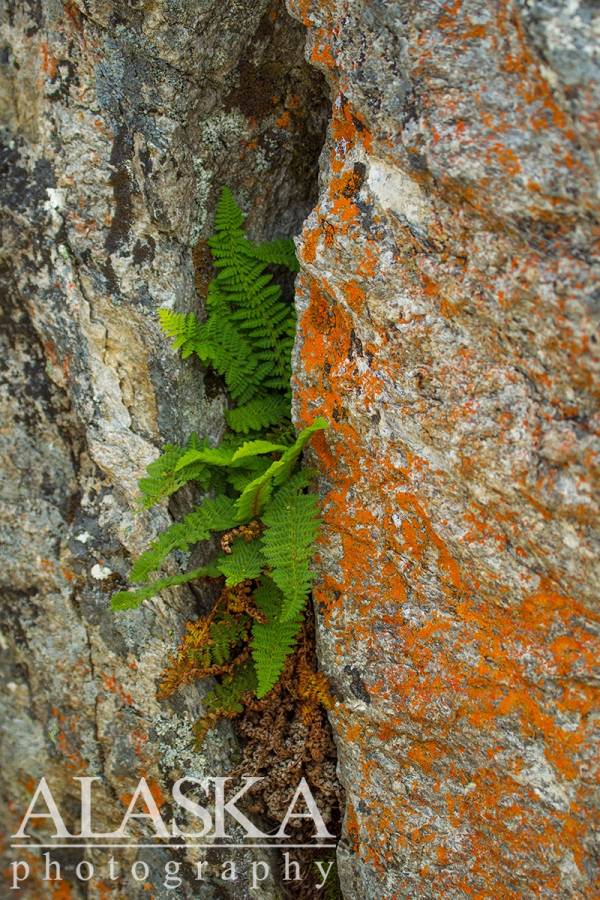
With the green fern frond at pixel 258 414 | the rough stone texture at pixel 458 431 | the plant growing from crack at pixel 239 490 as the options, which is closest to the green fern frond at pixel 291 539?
the plant growing from crack at pixel 239 490

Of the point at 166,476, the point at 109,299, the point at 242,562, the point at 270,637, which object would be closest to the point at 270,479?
the point at 242,562

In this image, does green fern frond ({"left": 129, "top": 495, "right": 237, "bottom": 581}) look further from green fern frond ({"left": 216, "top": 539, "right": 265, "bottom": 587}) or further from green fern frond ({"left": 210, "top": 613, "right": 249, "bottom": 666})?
green fern frond ({"left": 210, "top": 613, "right": 249, "bottom": 666})

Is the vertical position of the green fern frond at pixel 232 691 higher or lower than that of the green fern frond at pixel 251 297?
lower

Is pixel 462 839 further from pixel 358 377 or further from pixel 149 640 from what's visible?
pixel 358 377

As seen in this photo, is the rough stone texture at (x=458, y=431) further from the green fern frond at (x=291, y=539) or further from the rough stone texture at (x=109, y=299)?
the rough stone texture at (x=109, y=299)

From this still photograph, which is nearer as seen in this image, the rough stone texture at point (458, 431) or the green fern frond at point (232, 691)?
the rough stone texture at point (458, 431)

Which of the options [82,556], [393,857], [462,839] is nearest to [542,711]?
[462,839]

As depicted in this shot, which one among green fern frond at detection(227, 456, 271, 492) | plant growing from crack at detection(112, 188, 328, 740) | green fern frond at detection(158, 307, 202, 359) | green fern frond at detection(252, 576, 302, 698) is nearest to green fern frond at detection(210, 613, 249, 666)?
plant growing from crack at detection(112, 188, 328, 740)
